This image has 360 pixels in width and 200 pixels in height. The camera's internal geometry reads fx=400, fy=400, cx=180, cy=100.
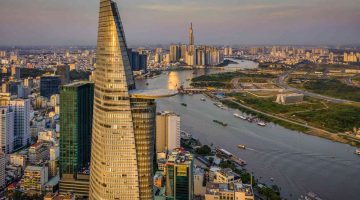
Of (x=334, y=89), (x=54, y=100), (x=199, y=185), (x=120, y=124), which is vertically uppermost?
(x=120, y=124)

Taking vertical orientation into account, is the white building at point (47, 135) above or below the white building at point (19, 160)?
above

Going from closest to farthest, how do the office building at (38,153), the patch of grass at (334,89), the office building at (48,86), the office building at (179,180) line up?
the office building at (179,180) < the office building at (38,153) < the office building at (48,86) < the patch of grass at (334,89)

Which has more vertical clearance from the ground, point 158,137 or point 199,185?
point 158,137

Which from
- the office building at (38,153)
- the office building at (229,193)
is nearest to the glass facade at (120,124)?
the office building at (229,193)

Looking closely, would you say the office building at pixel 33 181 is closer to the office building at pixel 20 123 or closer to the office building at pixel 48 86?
the office building at pixel 20 123

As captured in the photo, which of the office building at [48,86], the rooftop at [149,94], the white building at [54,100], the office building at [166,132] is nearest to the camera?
the rooftop at [149,94]

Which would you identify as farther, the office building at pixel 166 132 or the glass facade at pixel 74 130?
the office building at pixel 166 132

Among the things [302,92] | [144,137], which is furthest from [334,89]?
[144,137]

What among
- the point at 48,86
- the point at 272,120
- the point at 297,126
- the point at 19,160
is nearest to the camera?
the point at 19,160

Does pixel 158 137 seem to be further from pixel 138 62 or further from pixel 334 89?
pixel 138 62
